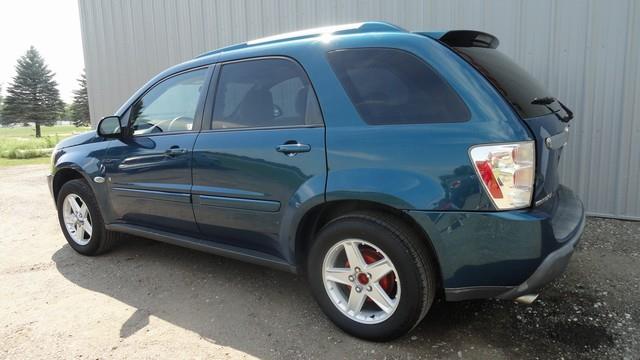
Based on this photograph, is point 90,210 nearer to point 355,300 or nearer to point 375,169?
point 355,300

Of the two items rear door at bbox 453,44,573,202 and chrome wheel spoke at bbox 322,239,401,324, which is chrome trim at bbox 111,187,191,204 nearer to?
chrome wheel spoke at bbox 322,239,401,324

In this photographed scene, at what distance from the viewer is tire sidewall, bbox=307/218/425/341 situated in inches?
94.0

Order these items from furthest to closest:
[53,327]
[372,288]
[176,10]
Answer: [176,10]
[53,327]
[372,288]

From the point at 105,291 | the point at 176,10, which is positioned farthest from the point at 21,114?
the point at 105,291

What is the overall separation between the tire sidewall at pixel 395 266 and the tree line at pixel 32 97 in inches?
2574

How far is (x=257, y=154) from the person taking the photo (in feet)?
9.50

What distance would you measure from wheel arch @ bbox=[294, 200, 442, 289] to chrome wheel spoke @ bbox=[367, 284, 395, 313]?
11.5 inches

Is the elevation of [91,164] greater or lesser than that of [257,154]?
lesser

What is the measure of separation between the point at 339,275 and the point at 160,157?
175 cm

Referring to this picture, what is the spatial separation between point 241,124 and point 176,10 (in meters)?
5.20

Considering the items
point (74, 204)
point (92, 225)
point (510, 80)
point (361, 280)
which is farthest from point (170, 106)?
point (510, 80)

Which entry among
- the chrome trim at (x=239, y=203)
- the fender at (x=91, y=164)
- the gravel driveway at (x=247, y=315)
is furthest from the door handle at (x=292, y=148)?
the fender at (x=91, y=164)

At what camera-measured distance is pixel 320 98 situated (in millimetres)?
2697

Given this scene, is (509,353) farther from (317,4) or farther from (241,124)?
(317,4)
